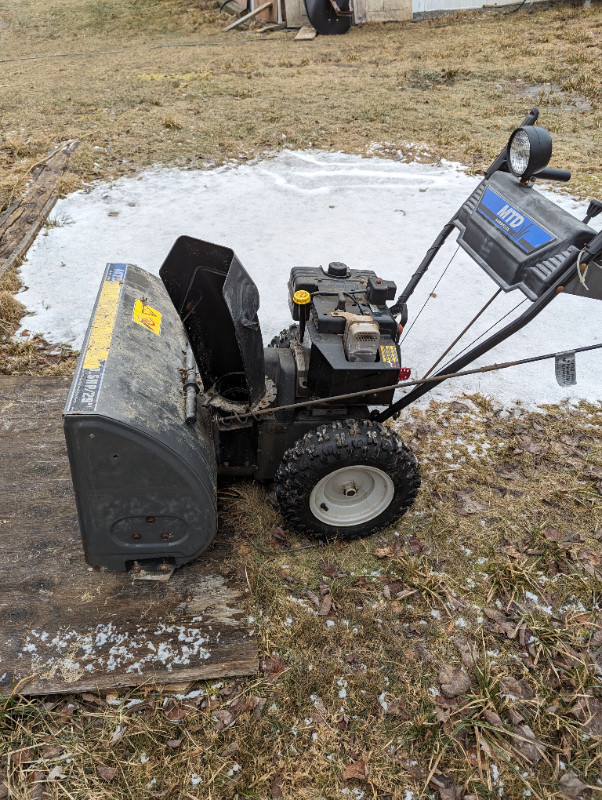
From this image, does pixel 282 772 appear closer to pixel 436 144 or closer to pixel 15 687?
pixel 15 687

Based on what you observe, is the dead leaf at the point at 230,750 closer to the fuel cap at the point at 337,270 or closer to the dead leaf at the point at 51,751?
the dead leaf at the point at 51,751

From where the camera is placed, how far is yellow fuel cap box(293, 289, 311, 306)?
286 centimetres

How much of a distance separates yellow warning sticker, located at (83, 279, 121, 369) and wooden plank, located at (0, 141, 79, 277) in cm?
336

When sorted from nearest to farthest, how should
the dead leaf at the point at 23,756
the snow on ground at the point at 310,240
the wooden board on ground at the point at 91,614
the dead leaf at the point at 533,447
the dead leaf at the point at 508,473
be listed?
1. the dead leaf at the point at 23,756
2. the wooden board on ground at the point at 91,614
3. the dead leaf at the point at 508,473
4. the dead leaf at the point at 533,447
5. the snow on ground at the point at 310,240

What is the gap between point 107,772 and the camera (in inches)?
87.9

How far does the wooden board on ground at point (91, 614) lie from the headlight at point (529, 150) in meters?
2.56

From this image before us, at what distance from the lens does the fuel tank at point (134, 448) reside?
218 centimetres

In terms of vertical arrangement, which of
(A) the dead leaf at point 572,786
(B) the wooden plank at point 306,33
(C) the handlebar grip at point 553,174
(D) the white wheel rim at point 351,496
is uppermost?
(B) the wooden plank at point 306,33

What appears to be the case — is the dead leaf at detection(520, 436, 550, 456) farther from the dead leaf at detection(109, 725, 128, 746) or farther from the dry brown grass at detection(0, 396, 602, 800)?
the dead leaf at detection(109, 725, 128, 746)

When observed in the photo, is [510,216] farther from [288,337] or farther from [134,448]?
[134,448]

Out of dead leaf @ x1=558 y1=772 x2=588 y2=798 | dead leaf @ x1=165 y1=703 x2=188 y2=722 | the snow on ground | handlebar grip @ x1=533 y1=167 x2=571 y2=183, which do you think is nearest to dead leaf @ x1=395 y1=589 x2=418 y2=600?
dead leaf @ x1=558 y1=772 x2=588 y2=798

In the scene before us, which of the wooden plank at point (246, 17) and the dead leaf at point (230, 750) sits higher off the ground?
the wooden plank at point (246, 17)

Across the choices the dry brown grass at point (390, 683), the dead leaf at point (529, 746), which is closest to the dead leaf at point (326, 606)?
the dry brown grass at point (390, 683)

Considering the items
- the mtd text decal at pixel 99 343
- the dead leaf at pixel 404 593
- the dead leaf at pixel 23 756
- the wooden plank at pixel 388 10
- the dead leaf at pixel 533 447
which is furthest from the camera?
the wooden plank at pixel 388 10
